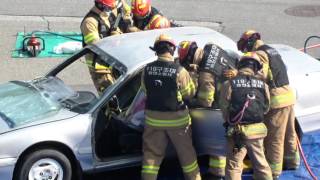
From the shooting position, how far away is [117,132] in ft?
23.1

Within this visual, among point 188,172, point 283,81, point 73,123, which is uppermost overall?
point 283,81

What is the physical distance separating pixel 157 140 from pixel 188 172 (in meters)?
0.48

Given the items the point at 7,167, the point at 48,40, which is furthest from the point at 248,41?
the point at 48,40

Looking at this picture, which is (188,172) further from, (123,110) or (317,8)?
(317,8)

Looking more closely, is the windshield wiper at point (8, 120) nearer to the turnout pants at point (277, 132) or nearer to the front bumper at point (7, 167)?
the front bumper at point (7, 167)

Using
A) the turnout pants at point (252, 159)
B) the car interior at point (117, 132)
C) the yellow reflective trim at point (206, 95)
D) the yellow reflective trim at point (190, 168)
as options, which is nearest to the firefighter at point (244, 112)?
the turnout pants at point (252, 159)

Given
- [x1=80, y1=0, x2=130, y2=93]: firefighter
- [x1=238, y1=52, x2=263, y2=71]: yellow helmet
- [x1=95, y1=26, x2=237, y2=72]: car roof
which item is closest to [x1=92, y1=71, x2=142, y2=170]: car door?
[x1=95, y1=26, x2=237, y2=72]: car roof

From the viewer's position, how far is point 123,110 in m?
7.08

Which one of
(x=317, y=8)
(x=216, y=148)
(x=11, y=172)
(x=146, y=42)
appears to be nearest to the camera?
(x=11, y=172)

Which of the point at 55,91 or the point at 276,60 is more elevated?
the point at 276,60

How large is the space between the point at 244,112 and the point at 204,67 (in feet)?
2.06

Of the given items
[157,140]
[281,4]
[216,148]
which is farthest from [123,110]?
[281,4]

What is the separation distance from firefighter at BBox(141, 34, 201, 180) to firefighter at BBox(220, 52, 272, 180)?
38 cm

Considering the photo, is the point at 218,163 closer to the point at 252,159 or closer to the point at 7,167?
the point at 252,159
